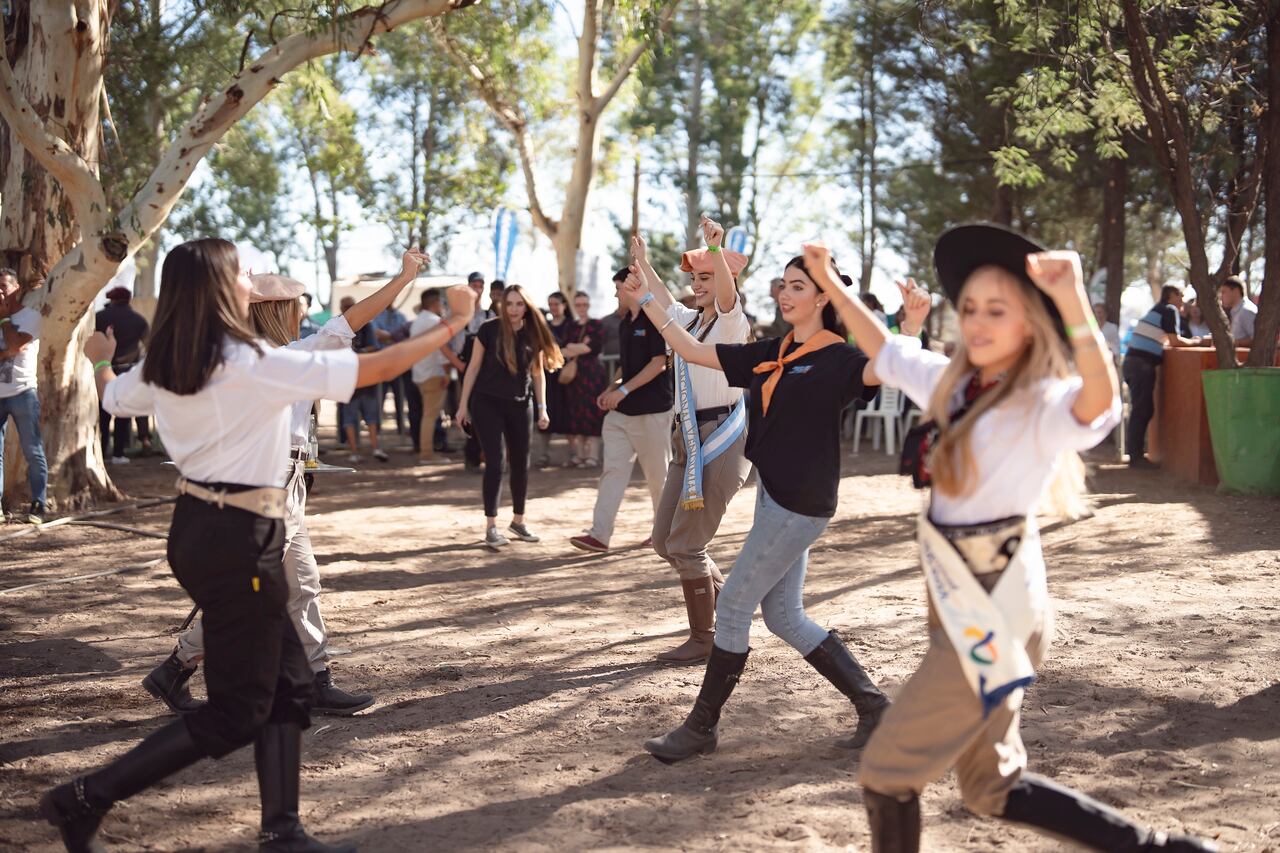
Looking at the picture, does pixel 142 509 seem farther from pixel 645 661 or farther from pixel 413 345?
pixel 413 345

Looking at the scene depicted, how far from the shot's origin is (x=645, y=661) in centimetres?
650

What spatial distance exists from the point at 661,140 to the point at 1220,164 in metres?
27.7

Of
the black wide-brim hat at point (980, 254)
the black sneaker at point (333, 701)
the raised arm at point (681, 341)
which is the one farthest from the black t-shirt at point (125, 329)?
the black wide-brim hat at point (980, 254)

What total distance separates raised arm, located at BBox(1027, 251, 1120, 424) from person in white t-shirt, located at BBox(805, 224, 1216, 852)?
3cm

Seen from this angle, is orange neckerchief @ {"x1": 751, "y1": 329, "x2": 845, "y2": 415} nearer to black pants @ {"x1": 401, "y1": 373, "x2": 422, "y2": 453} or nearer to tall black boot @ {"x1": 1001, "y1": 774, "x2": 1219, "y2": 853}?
tall black boot @ {"x1": 1001, "y1": 774, "x2": 1219, "y2": 853}

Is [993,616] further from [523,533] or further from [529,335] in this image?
[523,533]

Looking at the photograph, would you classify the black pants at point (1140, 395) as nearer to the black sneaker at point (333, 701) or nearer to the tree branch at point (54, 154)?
the tree branch at point (54, 154)

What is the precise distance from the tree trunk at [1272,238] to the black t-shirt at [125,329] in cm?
1181

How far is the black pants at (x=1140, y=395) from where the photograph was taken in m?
13.9

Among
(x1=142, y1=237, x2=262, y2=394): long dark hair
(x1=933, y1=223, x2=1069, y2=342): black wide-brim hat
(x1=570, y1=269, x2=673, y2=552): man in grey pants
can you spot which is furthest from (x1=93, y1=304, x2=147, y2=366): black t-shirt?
(x1=933, y1=223, x2=1069, y2=342): black wide-brim hat

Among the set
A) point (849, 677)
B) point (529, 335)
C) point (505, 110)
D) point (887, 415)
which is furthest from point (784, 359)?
point (505, 110)

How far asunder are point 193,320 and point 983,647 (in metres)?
2.27

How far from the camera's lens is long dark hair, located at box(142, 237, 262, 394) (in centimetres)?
356

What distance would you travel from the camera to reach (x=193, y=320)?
11.8ft
